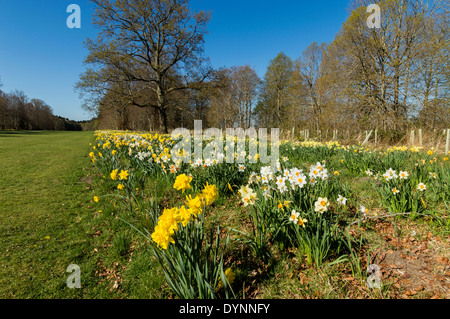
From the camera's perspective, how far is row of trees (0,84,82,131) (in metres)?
51.6

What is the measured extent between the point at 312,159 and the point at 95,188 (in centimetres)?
523

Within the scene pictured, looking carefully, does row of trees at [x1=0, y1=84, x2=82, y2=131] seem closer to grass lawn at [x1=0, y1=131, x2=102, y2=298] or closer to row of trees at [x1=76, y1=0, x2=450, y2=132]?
row of trees at [x1=76, y1=0, x2=450, y2=132]

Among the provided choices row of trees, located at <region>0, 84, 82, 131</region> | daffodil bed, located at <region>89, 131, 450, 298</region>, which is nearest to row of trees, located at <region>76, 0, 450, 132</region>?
daffodil bed, located at <region>89, 131, 450, 298</region>

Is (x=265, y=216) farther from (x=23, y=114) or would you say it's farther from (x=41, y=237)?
(x=23, y=114)

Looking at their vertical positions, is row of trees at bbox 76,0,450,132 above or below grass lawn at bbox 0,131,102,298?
above

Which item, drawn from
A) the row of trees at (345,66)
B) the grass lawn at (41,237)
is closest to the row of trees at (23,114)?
the row of trees at (345,66)

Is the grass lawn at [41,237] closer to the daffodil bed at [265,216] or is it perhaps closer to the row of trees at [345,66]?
the daffodil bed at [265,216]

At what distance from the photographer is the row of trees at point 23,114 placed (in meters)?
51.6

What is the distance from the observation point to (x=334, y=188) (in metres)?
2.70

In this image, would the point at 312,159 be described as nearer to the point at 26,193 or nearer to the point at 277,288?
the point at 277,288

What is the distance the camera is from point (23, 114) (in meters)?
59.2

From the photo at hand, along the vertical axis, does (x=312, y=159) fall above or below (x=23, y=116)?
below
